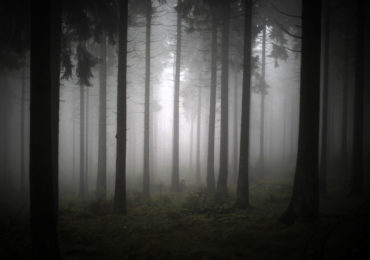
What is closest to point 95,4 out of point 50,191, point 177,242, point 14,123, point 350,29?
point 50,191

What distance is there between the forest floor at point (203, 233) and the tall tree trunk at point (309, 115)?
0.63m

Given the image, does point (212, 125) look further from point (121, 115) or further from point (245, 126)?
point (121, 115)

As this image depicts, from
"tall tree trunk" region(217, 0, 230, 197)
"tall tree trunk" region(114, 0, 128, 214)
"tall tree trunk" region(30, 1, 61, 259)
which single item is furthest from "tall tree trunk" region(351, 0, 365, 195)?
"tall tree trunk" region(30, 1, 61, 259)

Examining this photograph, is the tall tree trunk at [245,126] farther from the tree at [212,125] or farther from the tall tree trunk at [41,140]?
the tall tree trunk at [41,140]

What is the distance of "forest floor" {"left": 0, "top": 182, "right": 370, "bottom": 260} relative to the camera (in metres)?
5.49

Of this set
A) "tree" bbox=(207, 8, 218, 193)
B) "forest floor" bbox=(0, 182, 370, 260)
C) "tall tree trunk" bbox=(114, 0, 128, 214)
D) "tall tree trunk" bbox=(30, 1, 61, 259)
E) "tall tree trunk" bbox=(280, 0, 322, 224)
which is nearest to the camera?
"tall tree trunk" bbox=(30, 1, 61, 259)

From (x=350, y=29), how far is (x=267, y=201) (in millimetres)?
13327

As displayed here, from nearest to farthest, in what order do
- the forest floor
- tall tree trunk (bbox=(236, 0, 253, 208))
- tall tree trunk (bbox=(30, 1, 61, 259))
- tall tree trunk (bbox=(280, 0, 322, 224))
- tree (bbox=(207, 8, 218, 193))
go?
tall tree trunk (bbox=(30, 1, 61, 259)) → the forest floor → tall tree trunk (bbox=(280, 0, 322, 224)) → tall tree trunk (bbox=(236, 0, 253, 208)) → tree (bbox=(207, 8, 218, 193))

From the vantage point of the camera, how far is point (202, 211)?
9.85 metres

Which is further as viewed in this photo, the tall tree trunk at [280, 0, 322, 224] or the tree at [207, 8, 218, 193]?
the tree at [207, 8, 218, 193]

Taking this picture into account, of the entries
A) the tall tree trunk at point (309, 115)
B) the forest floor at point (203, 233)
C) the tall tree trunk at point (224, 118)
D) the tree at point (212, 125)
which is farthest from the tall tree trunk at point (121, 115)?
the tall tree trunk at point (309, 115)

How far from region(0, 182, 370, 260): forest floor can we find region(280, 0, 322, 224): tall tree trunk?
630 mm

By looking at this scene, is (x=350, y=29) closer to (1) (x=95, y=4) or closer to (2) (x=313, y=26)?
(2) (x=313, y=26)

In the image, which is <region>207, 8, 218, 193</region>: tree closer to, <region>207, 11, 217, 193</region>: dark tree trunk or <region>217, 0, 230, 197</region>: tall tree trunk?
<region>207, 11, 217, 193</region>: dark tree trunk
